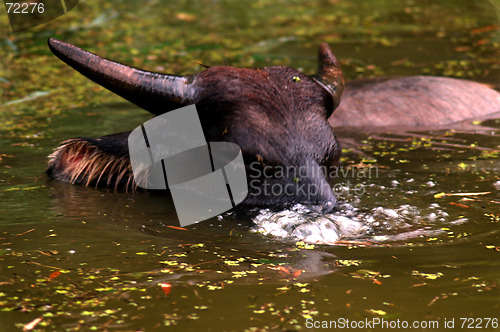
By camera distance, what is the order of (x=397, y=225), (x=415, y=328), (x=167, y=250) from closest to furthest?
(x=415, y=328) < (x=167, y=250) < (x=397, y=225)

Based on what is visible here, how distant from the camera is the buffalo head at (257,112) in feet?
16.0

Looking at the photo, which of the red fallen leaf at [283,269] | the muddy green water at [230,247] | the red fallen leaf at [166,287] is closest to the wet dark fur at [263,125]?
the muddy green water at [230,247]

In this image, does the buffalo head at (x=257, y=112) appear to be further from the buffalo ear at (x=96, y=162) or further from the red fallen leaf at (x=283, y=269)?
the red fallen leaf at (x=283, y=269)

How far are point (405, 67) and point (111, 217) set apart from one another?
18.5ft

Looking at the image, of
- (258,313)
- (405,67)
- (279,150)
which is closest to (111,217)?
(279,150)

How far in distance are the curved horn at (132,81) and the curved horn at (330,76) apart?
1042mm

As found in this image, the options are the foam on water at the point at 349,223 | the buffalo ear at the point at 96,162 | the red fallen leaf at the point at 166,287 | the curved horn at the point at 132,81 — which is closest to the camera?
the red fallen leaf at the point at 166,287

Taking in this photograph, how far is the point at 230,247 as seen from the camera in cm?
429

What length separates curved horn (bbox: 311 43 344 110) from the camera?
5.50 m

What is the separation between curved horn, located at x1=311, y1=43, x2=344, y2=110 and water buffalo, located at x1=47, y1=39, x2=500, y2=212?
1cm

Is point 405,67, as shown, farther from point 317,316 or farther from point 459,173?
point 317,316

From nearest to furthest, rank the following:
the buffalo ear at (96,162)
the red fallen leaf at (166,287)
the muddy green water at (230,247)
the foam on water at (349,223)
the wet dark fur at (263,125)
Answer: the muddy green water at (230,247) → the red fallen leaf at (166,287) → the foam on water at (349,223) → the wet dark fur at (263,125) → the buffalo ear at (96,162)

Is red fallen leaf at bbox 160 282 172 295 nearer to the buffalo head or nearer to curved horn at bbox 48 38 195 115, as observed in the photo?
the buffalo head

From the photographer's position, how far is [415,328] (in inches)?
129
